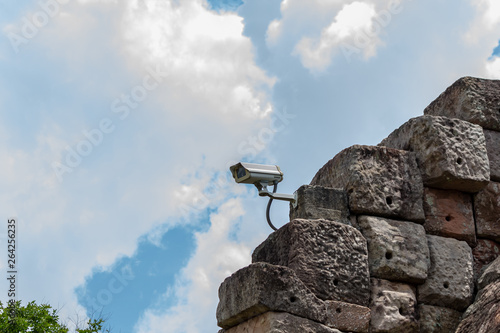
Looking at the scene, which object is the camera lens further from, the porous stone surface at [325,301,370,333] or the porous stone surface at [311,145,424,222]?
the porous stone surface at [325,301,370,333]

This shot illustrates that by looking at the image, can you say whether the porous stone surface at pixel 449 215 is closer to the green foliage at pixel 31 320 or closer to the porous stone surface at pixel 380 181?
the porous stone surface at pixel 380 181

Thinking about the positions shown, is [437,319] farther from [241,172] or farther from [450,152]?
[241,172]

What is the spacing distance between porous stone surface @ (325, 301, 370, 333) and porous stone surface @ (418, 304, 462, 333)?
43cm

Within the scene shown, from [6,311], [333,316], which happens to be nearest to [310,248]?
[333,316]

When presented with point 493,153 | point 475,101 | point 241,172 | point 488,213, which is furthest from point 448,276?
point 241,172

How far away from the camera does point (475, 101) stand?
5.11m

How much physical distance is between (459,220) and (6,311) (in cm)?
733

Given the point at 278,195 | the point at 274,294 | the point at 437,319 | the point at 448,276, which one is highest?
the point at 278,195

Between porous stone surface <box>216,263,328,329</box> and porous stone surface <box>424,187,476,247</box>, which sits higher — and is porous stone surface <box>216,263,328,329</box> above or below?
below

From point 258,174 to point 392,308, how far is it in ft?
4.24

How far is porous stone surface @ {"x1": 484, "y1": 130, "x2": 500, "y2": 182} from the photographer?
506cm

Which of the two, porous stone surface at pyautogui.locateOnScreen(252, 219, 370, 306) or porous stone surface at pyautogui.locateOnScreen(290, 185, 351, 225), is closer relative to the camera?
porous stone surface at pyautogui.locateOnScreen(252, 219, 370, 306)

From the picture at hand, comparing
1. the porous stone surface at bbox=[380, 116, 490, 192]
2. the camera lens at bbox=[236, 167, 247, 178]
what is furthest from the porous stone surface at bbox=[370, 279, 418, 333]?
the camera lens at bbox=[236, 167, 247, 178]

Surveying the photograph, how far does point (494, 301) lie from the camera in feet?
13.2
